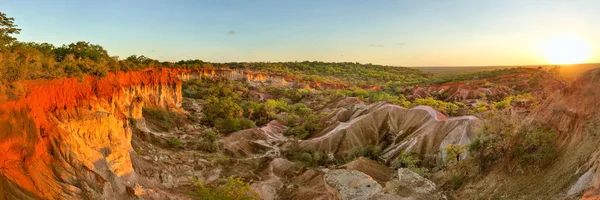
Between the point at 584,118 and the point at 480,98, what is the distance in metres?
51.3

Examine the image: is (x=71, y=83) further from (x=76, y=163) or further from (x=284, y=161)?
(x=284, y=161)

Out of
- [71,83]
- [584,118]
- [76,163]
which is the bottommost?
[76,163]

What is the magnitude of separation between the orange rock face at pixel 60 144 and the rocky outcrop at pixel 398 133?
65.4 ft

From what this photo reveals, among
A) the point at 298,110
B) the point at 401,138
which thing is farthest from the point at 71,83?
the point at 298,110

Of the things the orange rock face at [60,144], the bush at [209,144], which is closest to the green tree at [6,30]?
the orange rock face at [60,144]

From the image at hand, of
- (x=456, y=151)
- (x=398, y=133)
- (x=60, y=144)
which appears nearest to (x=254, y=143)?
(x=398, y=133)

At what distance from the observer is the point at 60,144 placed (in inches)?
548

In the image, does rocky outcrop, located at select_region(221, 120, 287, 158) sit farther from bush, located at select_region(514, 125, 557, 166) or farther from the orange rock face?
bush, located at select_region(514, 125, 557, 166)

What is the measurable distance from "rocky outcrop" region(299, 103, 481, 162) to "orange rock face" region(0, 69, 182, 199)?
19947 mm

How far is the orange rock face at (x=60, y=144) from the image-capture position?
1163cm

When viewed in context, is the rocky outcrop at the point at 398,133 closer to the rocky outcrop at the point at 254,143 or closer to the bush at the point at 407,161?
the bush at the point at 407,161

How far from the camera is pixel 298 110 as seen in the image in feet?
198

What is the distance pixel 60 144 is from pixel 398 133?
28.7 meters

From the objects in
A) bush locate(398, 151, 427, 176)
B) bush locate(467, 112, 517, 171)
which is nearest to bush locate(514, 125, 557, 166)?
bush locate(467, 112, 517, 171)
